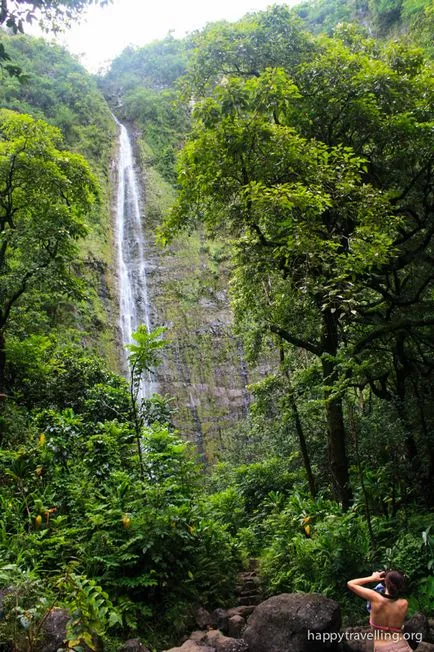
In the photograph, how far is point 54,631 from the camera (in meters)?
3.80

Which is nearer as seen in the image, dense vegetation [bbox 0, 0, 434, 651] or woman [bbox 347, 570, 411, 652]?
woman [bbox 347, 570, 411, 652]

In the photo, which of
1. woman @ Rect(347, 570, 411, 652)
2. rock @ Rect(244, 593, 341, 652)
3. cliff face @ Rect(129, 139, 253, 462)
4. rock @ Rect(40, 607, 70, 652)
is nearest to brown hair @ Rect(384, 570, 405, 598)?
woman @ Rect(347, 570, 411, 652)

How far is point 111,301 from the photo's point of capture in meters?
→ 21.4

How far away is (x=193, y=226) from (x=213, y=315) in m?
15.2

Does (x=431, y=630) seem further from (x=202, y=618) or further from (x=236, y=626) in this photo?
(x=202, y=618)

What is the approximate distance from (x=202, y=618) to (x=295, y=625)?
1196mm

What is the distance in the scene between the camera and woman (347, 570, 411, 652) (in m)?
3.08

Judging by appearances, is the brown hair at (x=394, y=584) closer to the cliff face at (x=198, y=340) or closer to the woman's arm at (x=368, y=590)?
the woman's arm at (x=368, y=590)

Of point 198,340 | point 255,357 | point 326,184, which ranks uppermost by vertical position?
point 326,184

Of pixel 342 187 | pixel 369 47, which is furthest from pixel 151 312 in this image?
pixel 342 187

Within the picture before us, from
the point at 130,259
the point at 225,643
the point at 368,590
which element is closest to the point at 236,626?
the point at 225,643

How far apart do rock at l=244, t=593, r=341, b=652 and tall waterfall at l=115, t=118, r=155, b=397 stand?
14.9m

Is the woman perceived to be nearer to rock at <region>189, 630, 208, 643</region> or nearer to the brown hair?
the brown hair

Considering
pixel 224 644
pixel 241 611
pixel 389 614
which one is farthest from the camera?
pixel 241 611
